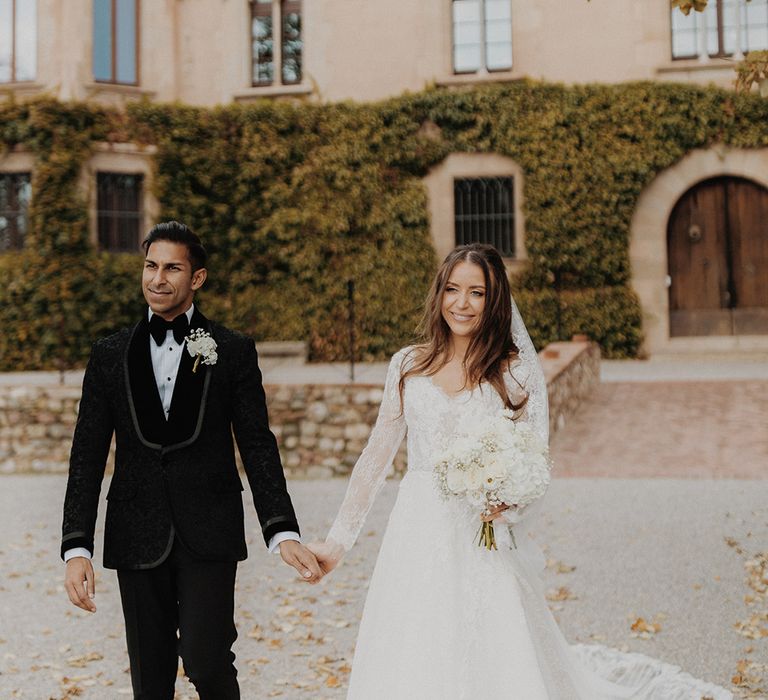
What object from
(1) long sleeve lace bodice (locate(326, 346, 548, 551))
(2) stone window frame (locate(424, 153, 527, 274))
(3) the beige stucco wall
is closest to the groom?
(1) long sleeve lace bodice (locate(326, 346, 548, 551))

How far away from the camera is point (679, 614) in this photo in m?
5.41

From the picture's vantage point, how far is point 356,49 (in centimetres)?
1897

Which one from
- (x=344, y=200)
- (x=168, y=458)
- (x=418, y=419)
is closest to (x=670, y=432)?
(x=418, y=419)

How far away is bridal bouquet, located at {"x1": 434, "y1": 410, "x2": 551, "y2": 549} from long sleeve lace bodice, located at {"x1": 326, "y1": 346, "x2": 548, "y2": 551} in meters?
0.10

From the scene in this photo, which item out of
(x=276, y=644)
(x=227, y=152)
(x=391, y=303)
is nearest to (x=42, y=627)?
(x=276, y=644)

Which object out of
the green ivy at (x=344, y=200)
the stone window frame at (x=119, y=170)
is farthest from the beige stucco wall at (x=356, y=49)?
the stone window frame at (x=119, y=170)

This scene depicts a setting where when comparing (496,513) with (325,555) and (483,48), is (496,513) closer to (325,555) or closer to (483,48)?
(325,555)

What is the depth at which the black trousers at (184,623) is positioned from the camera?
293 centimetres

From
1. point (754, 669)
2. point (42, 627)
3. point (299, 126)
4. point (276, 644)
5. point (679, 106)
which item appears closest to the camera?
point (754, 669)

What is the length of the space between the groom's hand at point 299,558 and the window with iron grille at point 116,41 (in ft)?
56.4

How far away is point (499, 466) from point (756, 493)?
6.14 metres

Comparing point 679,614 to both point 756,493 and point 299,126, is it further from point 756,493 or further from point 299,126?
point 299,126

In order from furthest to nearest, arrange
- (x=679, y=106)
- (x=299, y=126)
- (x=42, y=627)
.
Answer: (x=299, y=126) < (x=679, y=106) < (x=42, y=627)

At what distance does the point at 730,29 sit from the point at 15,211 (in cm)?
1317
